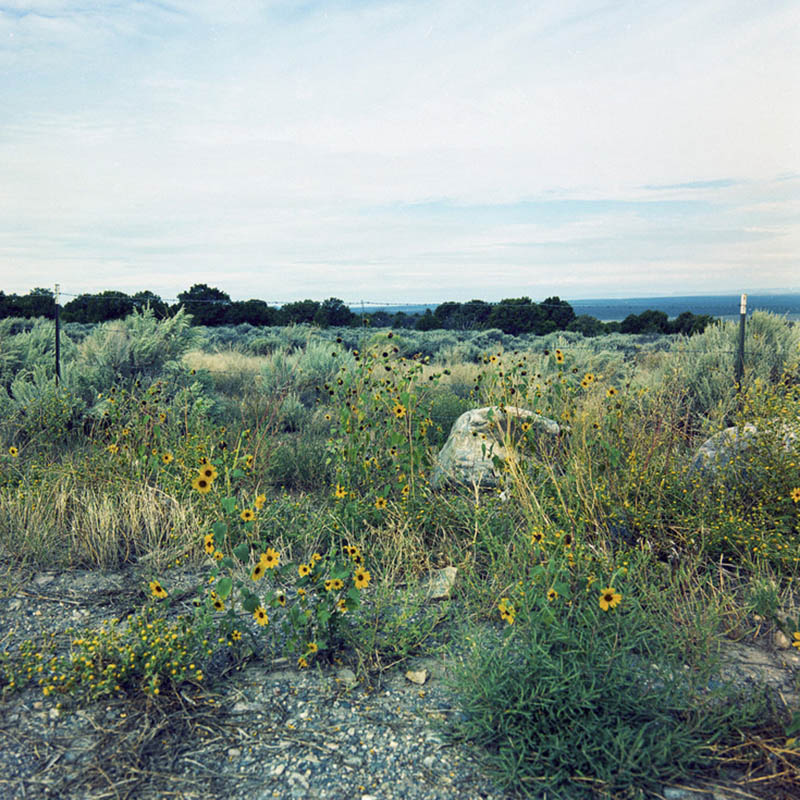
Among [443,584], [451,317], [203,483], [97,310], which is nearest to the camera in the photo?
[203,483]

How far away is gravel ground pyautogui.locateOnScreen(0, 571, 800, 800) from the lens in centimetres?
233

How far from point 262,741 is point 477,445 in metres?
3.07

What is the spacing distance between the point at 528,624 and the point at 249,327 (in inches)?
729

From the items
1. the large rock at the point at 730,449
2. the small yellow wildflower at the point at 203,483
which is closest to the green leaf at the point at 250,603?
the small yellow wildflower at the point at 203,483

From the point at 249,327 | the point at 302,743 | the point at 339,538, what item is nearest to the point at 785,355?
the point at 339,538

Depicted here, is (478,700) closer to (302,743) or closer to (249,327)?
(302,743)

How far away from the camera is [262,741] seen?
2547 millimetres

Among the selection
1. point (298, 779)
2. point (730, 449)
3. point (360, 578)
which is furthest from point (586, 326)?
point (298, 779)

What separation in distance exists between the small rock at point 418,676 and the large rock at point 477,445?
1875 mm

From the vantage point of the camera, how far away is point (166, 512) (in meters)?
4.43

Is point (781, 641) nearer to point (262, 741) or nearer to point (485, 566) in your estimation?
point (485, 566)

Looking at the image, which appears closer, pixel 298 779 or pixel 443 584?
pixel 298 779

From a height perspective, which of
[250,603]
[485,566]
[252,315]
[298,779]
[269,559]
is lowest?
[298,779]

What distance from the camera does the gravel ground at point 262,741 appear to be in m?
2.33
